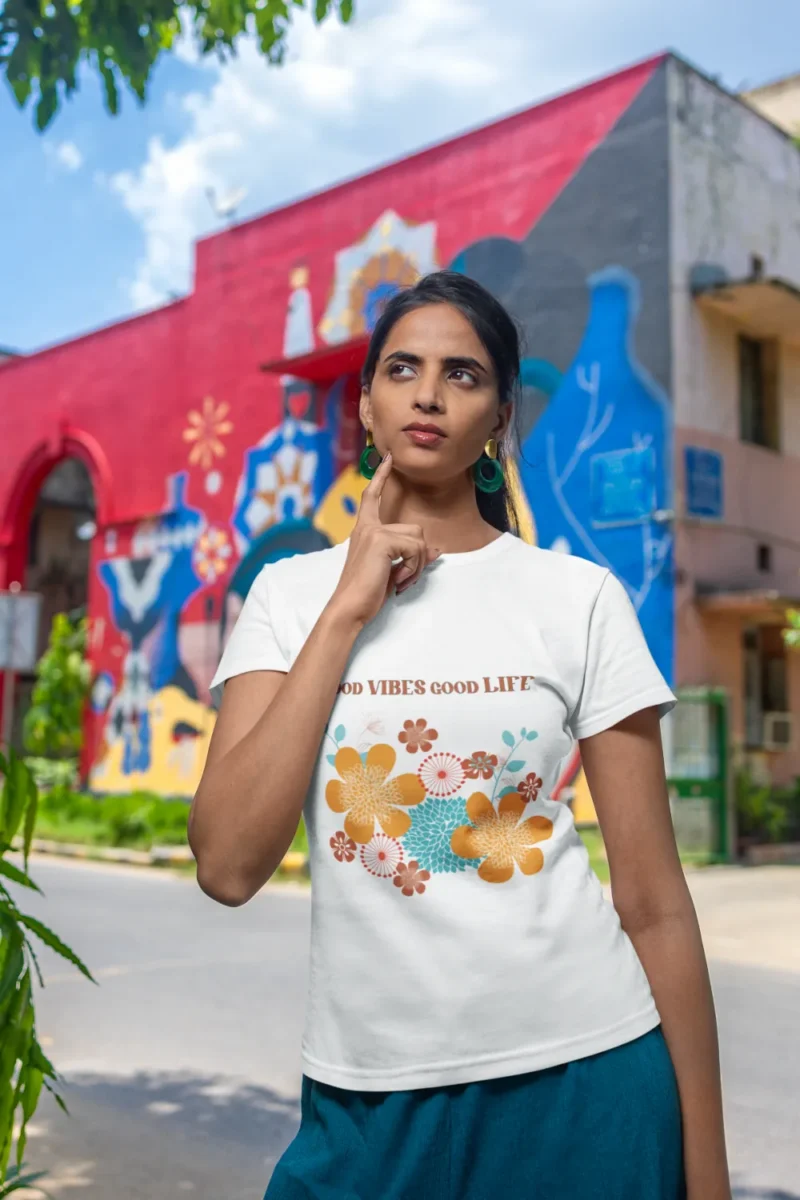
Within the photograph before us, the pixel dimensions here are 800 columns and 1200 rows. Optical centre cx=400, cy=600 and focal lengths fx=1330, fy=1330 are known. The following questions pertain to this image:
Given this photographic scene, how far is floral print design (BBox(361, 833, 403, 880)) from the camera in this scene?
4.55 feet

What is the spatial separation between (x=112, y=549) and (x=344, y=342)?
18.2 feet

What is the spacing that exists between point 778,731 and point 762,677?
0.60 m

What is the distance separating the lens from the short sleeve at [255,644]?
151 cm

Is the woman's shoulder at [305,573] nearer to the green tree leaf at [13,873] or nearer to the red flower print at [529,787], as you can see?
the red flower print at [529,787]


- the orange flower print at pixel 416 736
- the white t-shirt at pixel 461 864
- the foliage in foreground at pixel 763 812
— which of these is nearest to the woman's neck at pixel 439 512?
the white t-shirt at pixel 461 864

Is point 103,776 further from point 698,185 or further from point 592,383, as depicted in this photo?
point 698,185

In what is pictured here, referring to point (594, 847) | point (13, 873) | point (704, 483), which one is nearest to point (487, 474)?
point (13, 873)

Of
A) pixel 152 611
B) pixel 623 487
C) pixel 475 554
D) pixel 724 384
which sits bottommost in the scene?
pixel 475 554

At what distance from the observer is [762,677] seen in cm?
1417

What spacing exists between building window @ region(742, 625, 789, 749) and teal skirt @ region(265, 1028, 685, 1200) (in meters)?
12.8

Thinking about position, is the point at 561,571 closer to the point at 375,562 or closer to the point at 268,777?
the point at 375,562

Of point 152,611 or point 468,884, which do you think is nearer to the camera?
point 468,884

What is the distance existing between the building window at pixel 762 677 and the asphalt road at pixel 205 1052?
4374mm

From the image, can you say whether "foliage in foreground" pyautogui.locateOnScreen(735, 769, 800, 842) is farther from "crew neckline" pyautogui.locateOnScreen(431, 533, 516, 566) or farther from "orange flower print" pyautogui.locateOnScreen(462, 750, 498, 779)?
"orange flower print" pyautogui.locateOnScreen(462, 750, 498, 779)
